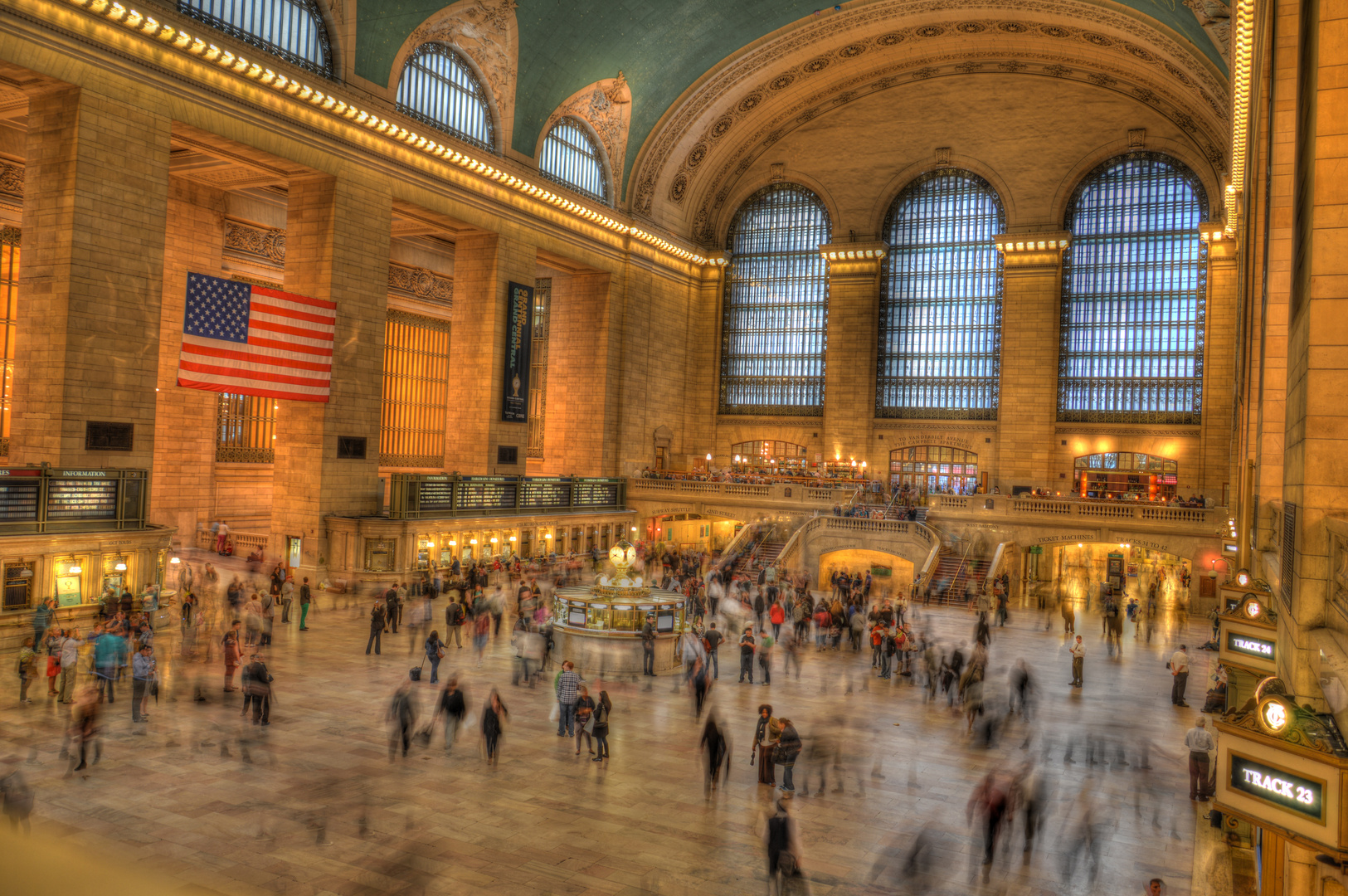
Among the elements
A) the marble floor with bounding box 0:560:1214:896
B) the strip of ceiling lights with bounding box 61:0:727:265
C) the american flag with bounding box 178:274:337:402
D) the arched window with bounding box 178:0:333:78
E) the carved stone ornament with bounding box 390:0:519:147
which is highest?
the carved stone ornament with bounding box 390:0:519:147

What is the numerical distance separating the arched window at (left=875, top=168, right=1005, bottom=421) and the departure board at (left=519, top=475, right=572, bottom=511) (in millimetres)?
16297

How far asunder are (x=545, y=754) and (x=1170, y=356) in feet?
114

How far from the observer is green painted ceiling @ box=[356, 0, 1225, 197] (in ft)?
92.3

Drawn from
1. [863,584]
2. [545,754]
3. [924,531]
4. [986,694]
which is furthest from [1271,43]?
[924,531]

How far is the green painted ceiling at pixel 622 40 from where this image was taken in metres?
28.1

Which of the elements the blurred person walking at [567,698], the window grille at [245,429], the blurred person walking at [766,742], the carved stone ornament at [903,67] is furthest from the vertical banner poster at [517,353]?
the blurred person walking at [766,742]

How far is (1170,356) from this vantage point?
3828 cm

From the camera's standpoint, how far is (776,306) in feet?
151

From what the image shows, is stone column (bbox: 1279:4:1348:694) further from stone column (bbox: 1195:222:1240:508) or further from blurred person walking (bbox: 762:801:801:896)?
stone column (bbox: 1195:222:1240:508)

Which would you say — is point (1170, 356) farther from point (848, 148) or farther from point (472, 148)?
point (472, 148)

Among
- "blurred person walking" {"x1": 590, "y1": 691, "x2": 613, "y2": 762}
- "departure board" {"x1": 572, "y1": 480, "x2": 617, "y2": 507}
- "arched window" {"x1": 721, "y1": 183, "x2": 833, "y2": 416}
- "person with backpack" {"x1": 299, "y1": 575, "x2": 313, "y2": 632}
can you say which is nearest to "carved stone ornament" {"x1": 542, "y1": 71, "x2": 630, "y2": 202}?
"arched window" {"x1": 721, "y1": 183, "x2": 833, "y2": 416}

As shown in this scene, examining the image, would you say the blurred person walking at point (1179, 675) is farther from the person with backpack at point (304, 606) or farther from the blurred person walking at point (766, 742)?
the person with backpack at point (304, 606)

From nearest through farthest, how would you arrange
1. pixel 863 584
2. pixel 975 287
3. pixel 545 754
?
pixel 545 754 → pixel 863 584 → pixel 975 287

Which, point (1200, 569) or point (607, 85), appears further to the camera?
point (607, 85)
